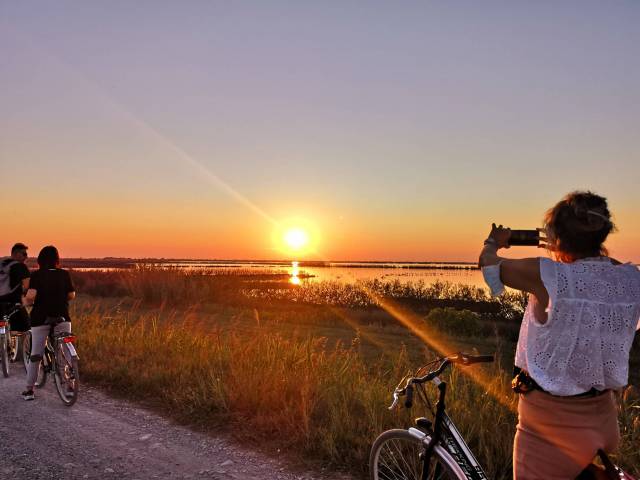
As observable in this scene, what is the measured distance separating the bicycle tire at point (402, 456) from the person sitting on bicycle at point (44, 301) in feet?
19.7

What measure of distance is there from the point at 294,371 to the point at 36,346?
4.01m

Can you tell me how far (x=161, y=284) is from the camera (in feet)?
84.0

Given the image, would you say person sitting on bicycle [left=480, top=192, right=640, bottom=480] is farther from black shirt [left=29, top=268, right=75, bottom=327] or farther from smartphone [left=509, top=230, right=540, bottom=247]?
black shirt [left=29, top=268, right=75, bottom=327]

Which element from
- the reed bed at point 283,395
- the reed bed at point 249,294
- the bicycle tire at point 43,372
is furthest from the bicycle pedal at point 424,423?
the reed bed at point 249,294

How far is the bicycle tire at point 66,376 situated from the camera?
25.2 ft

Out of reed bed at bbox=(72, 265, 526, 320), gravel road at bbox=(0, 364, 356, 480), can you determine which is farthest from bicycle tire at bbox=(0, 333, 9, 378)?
reed bed at bbox=(72, 265, 526, 320)

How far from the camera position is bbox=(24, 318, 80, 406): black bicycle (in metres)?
7.71

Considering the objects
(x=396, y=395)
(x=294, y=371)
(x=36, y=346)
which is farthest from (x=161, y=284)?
(x=396, y=395)

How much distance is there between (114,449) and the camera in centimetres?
602

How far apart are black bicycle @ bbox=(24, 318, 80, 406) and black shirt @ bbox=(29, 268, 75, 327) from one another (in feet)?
0.52

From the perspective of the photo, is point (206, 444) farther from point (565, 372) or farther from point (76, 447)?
point (565, 372)

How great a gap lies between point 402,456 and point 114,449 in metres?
3.76

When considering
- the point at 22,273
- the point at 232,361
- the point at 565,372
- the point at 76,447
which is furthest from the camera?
the point at 22,273

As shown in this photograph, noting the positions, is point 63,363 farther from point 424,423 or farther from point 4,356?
point 424,423
